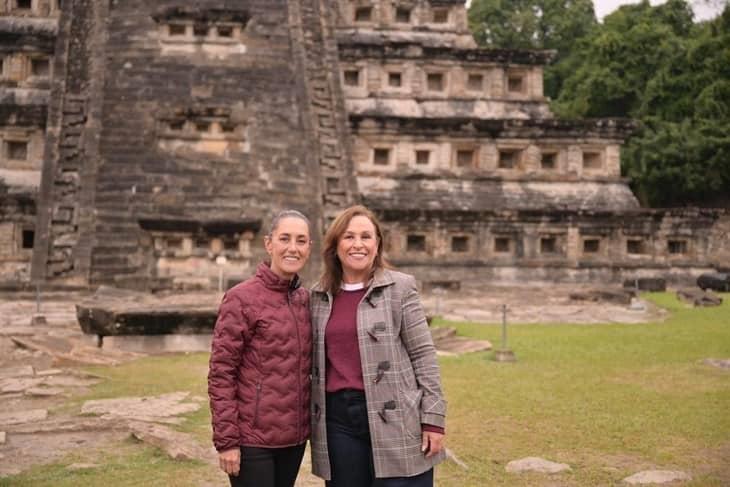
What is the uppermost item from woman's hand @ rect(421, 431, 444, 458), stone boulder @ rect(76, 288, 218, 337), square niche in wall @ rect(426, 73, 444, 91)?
square niche in wall @ rect(426, 73, 444, 91)

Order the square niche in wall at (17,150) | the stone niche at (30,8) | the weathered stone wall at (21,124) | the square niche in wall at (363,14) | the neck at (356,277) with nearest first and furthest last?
the neck at (356,277) < the weathered stone wall at (21,124) < the square niche in wall at (17,150) < the stone niche at (30,8) < the square niche in wall at (363,14)

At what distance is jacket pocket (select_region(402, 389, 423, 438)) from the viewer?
11.0 ft

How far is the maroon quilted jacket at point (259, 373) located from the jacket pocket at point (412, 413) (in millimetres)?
487

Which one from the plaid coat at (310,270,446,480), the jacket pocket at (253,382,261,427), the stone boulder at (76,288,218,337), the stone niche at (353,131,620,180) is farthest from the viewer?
the stone niche at (353,131,620,180)

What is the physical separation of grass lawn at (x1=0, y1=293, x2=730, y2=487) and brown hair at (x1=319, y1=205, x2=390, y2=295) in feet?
6.64

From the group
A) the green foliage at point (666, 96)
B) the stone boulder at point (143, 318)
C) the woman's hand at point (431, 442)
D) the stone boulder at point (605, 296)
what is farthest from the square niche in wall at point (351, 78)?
the woman's hand at point (431, 442)

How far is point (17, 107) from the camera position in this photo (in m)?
19.0

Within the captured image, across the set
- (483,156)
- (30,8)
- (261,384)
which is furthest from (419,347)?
(30,8)

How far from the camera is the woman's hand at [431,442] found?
132 inches

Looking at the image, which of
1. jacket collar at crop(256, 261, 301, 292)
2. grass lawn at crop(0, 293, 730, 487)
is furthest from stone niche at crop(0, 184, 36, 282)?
jacket collar at crop(256, 261, 301, 292)

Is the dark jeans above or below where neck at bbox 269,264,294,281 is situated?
below

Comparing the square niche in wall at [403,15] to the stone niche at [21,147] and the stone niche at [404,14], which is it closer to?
the stone niche at [404,14]

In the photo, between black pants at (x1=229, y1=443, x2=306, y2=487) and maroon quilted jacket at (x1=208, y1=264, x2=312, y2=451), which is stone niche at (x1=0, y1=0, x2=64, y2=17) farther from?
black pants at (x1=229, y1=443, x2=306, y2=487)

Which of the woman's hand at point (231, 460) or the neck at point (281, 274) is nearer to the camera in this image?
the woman's hand at point (231, 460)
